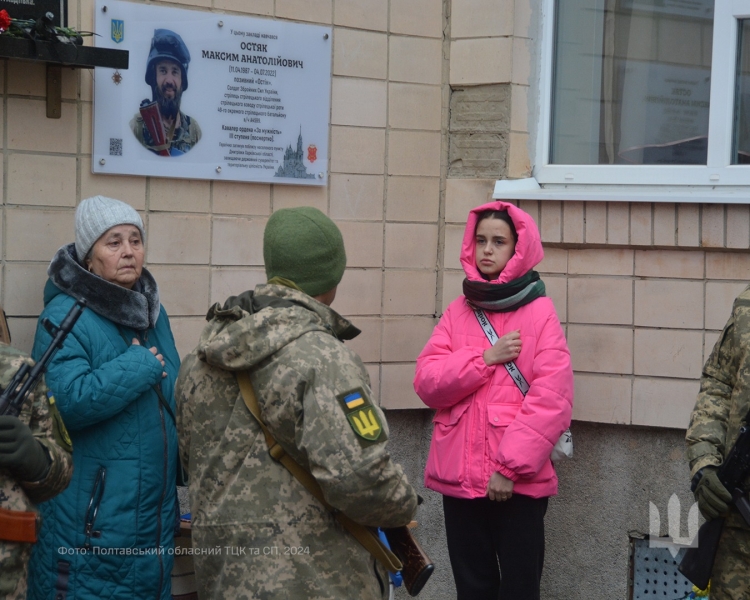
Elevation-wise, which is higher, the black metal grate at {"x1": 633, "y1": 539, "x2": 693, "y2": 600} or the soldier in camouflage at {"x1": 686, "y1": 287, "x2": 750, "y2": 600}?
the soldier in camouflage at {"x1": 686, "y1": 287, "x2": 750, "y2": 600}

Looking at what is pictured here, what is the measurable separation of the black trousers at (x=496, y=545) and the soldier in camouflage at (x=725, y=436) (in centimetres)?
75

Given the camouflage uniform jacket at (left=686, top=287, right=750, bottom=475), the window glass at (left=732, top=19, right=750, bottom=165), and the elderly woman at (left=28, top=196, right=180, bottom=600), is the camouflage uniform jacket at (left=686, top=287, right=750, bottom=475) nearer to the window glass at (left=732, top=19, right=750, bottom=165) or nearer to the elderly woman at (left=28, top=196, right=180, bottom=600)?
the window glass at (left=732, top=19, right=750, bottom=165)

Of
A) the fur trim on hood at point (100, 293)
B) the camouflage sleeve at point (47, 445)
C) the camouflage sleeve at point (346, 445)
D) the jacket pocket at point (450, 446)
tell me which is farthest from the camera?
the jacket pocket at point (450, 446)

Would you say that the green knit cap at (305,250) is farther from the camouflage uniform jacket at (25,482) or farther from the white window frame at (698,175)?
the white window frame at (698,175)

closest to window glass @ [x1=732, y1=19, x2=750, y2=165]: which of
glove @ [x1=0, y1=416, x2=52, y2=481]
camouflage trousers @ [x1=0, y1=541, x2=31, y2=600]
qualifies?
glove @ [x1=0, y1=416, x2=52, y2=481]

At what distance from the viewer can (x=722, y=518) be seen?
2.74m

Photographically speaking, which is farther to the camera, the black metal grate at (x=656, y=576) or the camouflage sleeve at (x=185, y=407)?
the black metal grate at (x=656, y=576)

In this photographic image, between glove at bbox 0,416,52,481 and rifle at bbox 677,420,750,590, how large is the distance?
1.94 metres

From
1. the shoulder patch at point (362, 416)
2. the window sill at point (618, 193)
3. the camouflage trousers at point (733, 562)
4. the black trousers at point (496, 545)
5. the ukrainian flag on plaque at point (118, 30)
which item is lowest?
the black trousers at point (496, 545)

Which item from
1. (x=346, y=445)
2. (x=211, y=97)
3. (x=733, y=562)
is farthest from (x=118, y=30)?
(x=733, y=562)

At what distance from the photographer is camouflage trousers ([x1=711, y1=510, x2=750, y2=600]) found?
8.86 feet

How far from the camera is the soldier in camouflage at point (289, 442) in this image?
7.33 ft

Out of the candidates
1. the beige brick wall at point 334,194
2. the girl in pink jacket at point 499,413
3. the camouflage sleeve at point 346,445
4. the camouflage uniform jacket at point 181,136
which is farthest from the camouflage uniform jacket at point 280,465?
the camouflage uniform jacket at point 181,136

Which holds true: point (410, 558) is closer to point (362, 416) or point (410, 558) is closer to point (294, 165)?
point (362, 416)
